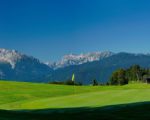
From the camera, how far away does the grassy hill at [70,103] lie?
1213 inches

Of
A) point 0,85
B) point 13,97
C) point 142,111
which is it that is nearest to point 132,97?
point 142,111

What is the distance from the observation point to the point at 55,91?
77375 mm

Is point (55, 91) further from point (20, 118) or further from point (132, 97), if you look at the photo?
point (20, 118)

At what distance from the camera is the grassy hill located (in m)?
30.8

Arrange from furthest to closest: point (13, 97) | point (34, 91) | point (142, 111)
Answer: point (34, 91)
point (13, 97)
point (142, 111)

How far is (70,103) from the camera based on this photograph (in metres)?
49.1

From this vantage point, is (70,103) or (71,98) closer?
(70,103)

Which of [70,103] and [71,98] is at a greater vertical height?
[71,98]

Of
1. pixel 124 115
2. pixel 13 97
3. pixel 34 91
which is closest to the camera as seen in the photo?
pixel 124 115

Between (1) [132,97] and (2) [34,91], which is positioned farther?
(2) [34,91]

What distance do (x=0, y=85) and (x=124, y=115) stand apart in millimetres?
57411

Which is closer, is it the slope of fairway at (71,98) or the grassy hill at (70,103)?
the grassy hill at (70,103)

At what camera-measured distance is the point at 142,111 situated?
32.0 metres

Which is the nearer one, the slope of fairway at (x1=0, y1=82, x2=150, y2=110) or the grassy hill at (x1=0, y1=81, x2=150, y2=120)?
the grassy hill at (x1=0, y1=81, x2=150, y2=120)
